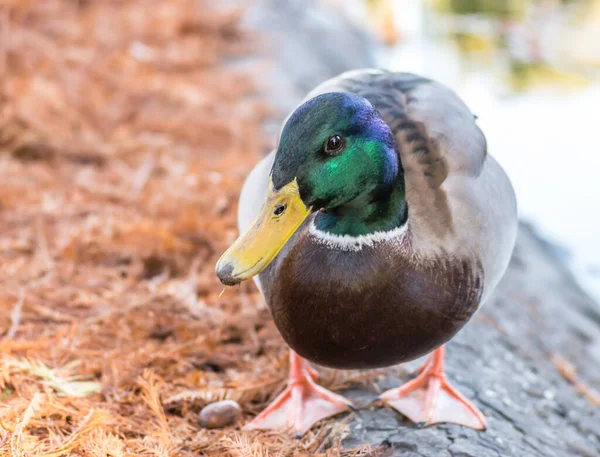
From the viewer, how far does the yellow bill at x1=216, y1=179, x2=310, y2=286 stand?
6.27 ft

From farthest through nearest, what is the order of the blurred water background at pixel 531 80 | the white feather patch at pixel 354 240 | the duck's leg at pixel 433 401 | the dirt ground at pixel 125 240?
the blurred water background at pixel 531 80
the duck's leg at pixel 433 401
the dirt ground at pixel 125 240
the white feather patch at pixel 354 240

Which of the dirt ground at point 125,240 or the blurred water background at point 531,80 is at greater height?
the dirt ground at point 125,240

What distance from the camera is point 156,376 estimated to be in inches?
106

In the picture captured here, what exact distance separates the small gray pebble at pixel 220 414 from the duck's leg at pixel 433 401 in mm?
494

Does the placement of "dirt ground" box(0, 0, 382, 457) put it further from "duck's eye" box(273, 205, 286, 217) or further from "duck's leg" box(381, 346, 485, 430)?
"duck's eye" box(273, 205, 286, 217)

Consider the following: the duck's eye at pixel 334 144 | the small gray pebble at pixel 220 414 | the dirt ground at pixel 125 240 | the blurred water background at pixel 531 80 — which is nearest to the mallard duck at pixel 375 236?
the duck's eye at pixel 334 144

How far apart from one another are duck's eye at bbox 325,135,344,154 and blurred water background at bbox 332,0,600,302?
3.93 m

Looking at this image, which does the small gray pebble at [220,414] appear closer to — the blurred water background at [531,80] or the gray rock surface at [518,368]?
the gray rock surface at [518,368]

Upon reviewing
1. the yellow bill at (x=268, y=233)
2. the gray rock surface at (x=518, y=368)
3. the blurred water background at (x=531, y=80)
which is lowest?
the blurred water background at (x=531, y=80)

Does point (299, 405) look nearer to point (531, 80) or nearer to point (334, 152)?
point (334, 152)

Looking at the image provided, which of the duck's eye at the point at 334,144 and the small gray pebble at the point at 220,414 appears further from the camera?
the small gray pebble at the point at 220,414

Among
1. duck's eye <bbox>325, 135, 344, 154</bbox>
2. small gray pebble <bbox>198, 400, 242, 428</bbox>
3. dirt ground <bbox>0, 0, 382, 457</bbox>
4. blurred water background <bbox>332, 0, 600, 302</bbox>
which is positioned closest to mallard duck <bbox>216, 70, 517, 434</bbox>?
duck's eye <bbox>325, 135, 344, 154</bbox>

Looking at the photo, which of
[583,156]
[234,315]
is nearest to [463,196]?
[234,315]

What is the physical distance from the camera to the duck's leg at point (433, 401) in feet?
8.44
